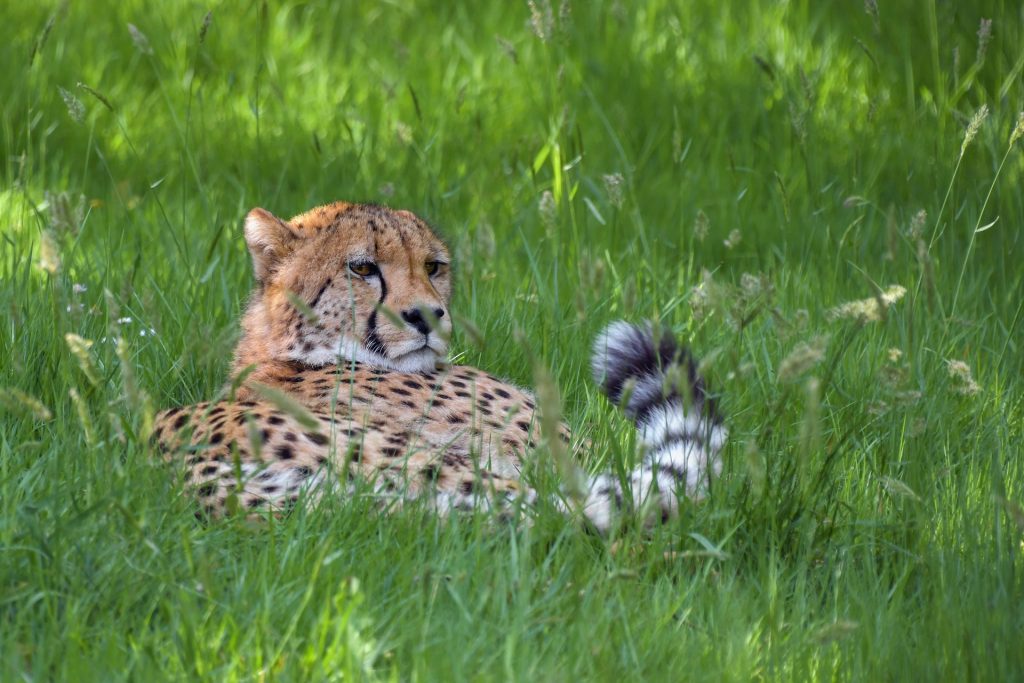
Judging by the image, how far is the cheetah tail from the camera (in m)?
2.80

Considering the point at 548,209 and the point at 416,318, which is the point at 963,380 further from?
the point at 416,318

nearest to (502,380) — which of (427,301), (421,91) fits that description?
(427,301)

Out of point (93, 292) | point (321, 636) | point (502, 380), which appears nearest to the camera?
point (321, 636)

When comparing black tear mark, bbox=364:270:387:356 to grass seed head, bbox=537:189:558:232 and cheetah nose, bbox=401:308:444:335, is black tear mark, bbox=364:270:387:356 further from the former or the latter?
grass seed head, bbox=537:189:558:232

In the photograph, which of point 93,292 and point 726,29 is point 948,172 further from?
point 93,292

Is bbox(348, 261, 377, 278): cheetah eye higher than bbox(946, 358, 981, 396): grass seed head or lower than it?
higher

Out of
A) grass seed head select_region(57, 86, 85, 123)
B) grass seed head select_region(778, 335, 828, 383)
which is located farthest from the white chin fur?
grass seed head select_region(778, 335, 828, 383)

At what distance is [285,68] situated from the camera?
666 centimetres

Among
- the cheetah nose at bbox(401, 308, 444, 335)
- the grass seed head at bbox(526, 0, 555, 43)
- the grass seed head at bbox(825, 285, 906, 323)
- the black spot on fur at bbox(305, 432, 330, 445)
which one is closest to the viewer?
the grass seed head at bbox(825, 285, 906, 323)

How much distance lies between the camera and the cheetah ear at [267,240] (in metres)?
3.91

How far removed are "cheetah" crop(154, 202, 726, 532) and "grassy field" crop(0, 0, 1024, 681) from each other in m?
0.10

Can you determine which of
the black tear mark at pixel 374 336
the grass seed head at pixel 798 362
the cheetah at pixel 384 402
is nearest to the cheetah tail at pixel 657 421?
the cheetah at pixel 384 402

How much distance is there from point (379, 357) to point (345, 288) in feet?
0.71

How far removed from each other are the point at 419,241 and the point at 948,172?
94.2 inches
